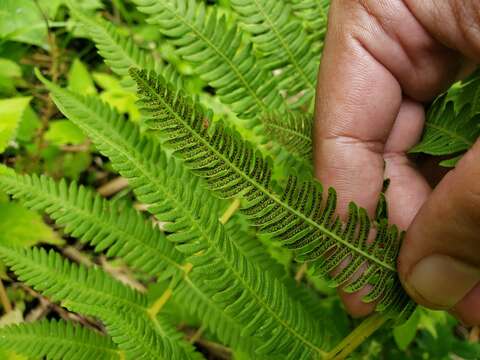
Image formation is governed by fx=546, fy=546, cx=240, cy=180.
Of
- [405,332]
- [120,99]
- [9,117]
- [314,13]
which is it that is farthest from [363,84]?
[9,117]

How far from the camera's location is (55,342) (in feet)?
5.86

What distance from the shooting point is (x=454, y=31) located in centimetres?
180

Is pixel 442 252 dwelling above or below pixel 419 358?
above

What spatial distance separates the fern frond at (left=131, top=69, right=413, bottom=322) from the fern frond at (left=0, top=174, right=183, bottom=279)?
0.54m

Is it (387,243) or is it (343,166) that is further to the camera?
(343,166)

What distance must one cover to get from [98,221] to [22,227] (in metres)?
0.58

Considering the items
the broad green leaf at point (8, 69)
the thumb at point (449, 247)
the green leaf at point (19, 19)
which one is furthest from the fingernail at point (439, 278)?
the green leaf at point (19, 19)

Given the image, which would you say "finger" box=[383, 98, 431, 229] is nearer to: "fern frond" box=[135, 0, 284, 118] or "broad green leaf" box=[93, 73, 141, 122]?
"fern frond" box=[135, 0, 284, 118]

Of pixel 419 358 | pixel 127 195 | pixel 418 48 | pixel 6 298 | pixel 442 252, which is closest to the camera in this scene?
pixel 442 252

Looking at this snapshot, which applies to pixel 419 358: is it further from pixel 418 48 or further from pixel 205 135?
pixel 205 135

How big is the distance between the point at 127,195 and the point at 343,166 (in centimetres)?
153

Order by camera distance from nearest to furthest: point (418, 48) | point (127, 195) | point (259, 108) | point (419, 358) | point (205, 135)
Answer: point (205, 135) → point (418, 48) → point (259, 108) → point (419, 358) → point (127, 195)

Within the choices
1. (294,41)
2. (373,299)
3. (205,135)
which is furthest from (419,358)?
(205,135)

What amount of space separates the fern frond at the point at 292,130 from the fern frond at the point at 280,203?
0.30 metres
